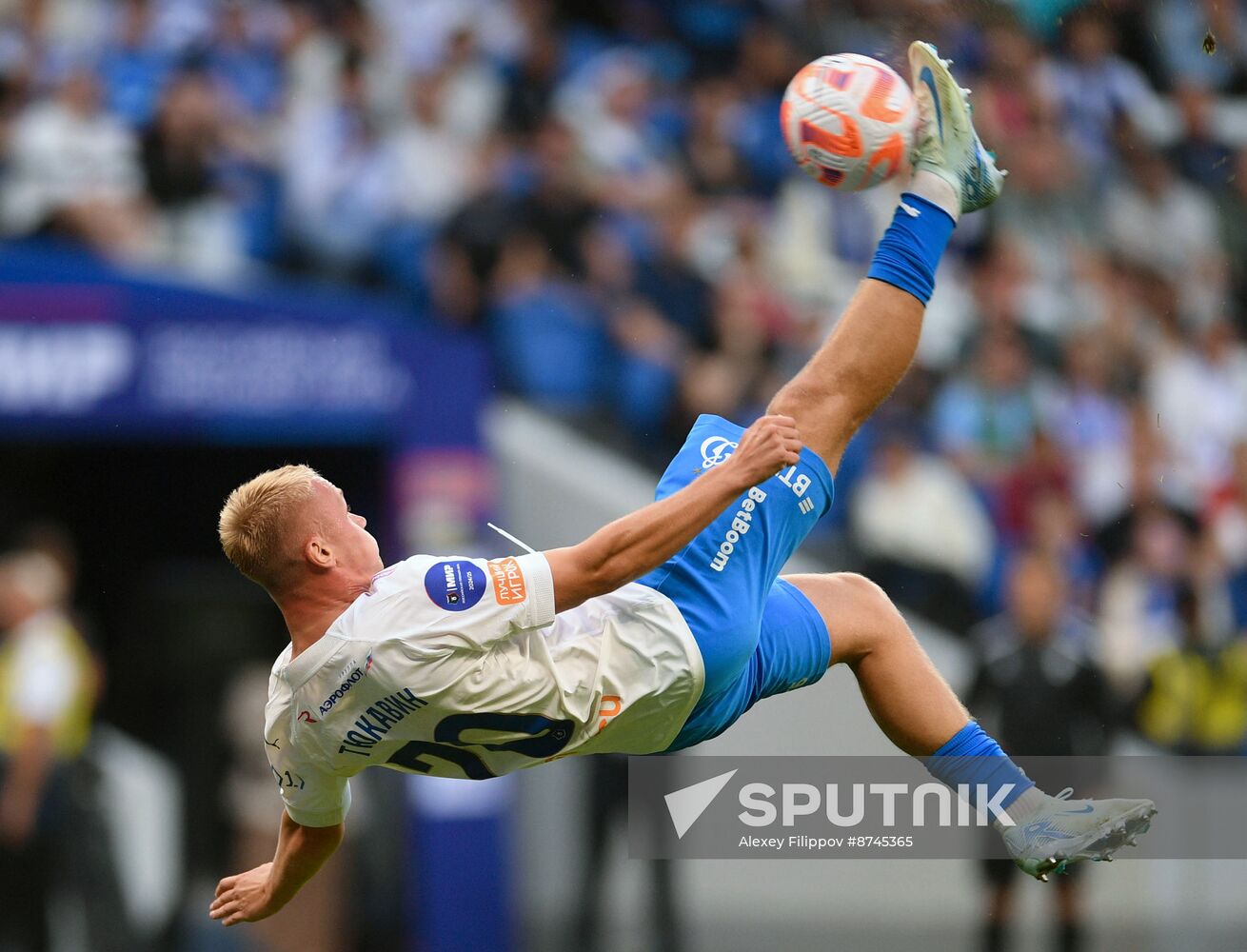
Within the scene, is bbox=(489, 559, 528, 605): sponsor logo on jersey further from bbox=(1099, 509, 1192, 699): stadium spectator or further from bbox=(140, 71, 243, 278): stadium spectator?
bbox=(140, 71, 243, 278): stadium spectator

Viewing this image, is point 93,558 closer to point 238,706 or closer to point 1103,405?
point 238,706

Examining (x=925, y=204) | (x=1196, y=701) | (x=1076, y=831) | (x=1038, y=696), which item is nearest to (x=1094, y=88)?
(x=1196, y=701)

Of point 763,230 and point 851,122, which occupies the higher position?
point 763,230

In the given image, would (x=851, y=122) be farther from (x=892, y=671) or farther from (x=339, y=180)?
(x=339, y=180)

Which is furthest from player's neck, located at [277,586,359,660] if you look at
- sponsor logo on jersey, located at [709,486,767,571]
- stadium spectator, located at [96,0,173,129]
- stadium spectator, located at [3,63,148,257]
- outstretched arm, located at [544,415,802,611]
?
A: stadium spectator, located at [96,0,173,129]

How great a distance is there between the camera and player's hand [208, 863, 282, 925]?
5.18 meters

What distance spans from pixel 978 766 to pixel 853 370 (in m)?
1.20

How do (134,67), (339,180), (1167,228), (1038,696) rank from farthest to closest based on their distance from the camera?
(1167,228)
(134,67)
(339,180)
(1038,696)

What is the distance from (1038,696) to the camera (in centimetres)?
899

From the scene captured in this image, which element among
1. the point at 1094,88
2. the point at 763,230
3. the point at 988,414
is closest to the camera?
the point at 988,414

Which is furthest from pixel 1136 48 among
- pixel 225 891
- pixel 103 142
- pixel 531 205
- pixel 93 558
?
pixel 225 891

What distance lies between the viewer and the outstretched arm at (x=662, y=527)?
4.52m

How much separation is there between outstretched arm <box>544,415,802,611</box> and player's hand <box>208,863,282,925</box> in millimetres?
1352

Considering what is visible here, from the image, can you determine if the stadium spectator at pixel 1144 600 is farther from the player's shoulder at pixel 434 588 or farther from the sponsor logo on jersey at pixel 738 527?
the player's shoulder at pixel 434 588
